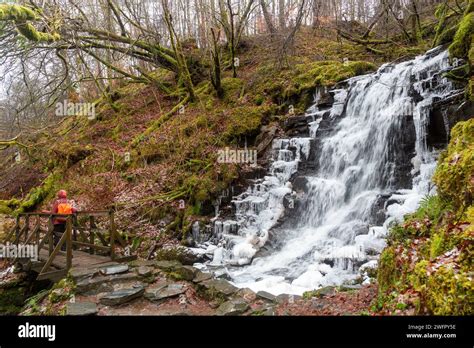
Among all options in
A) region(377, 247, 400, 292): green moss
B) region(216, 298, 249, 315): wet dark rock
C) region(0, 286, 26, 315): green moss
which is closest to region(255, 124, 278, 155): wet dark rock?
region(216, 298, 249, 315): wet dark rock

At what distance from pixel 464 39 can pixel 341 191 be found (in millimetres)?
4550

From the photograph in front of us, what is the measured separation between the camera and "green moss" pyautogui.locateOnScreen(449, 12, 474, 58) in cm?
760

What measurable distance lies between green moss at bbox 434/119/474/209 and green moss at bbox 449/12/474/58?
390cm

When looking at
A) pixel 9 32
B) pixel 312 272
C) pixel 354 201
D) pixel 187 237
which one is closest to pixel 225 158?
pixel 187 237

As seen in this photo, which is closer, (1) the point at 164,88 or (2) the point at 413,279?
(2) the point at 413,279

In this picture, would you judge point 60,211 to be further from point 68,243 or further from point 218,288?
point 218,288

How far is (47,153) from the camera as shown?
16.1 meters

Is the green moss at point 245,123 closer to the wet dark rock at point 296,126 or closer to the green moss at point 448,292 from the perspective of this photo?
the wet dark rock at point 296,126

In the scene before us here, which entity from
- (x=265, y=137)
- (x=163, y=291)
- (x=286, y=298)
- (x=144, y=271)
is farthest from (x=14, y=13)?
(x=286, y=298)

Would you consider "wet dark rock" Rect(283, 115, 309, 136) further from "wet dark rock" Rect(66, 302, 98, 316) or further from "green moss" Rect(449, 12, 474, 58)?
"wet dark rock" Rect(66, 302, 98, 316)

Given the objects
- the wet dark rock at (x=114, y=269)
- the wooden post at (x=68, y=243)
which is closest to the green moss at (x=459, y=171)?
the wet dark rock at (x=114, y=269)

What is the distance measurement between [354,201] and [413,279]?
535cm

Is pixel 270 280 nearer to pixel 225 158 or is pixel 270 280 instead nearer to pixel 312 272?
pixel 312 272

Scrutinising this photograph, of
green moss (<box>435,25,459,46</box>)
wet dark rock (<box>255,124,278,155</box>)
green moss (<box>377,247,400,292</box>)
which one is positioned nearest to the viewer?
green moss (<box>377,247,400,292</box>)
